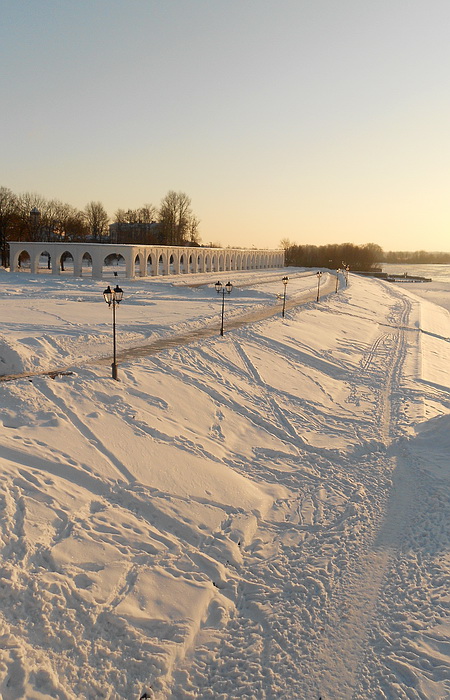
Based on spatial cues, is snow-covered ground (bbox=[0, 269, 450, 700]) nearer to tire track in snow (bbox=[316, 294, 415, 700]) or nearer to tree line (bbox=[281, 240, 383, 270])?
tire track in snow (bbox=[316, 294, 415, 700])

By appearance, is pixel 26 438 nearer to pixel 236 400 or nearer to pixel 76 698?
pixel 76 698

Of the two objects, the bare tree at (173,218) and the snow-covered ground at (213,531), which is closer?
the snow-covered ground at (213,531)

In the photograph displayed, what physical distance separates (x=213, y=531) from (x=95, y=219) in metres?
90.5

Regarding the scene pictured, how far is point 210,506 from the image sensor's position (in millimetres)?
11109

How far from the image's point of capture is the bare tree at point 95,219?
304ft

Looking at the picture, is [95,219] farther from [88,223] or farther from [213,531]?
[213,531]

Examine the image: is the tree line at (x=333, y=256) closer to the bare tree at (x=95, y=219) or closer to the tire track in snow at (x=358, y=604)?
the bare tree at (x=95, y=219)

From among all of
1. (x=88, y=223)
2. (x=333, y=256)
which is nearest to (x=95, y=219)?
(x=88, y=223)

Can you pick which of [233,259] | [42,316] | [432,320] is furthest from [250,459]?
[233,259]

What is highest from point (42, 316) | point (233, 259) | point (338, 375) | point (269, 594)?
point (233, 259)

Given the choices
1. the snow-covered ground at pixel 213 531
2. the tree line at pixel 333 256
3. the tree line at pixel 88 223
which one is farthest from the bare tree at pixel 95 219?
the snow-covered ground at pixel 213 531

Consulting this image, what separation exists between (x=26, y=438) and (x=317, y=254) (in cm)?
14872

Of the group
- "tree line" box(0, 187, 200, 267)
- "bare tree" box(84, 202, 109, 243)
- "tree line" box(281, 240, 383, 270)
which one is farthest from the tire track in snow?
"tree line" box(281, 240, 383, 270)

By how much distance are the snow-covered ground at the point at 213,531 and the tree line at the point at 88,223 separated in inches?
2310
